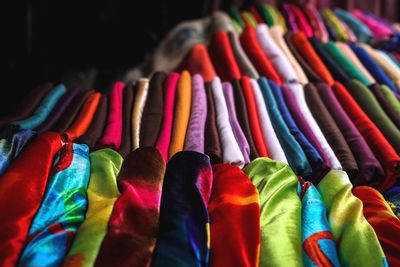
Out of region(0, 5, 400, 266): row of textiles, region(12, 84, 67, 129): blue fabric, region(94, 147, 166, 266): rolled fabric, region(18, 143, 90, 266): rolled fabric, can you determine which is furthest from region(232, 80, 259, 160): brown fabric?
region(12, 84, 67, 129): blue fabric

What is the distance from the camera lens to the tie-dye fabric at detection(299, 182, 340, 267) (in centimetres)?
72

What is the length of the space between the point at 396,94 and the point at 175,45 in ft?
2.66

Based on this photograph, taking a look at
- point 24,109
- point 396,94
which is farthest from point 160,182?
point 396,94

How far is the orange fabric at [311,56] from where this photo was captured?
4.59 ft

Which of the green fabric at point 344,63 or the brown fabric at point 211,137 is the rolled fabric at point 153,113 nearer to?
the brown fabric at point 211,137

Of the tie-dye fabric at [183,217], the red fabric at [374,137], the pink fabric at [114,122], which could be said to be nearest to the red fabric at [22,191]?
the pink fabric at [114,122]

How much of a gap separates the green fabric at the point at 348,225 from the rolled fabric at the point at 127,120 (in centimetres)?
41

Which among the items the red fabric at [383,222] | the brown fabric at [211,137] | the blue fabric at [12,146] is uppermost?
the blue fabric at [12,146]

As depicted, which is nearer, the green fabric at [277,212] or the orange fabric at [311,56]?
the green fabric at [277,212]

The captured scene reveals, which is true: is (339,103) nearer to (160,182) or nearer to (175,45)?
(160,182)

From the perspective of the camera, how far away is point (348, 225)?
773mm

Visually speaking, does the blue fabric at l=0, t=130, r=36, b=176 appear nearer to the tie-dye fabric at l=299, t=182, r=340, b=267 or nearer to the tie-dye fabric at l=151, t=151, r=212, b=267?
the tie-dye fabric at l=151, t=151, r=212, b=267

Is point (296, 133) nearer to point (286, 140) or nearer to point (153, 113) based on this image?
point (286, 140)

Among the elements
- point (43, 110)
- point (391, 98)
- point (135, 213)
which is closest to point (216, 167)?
point (135, 213)
